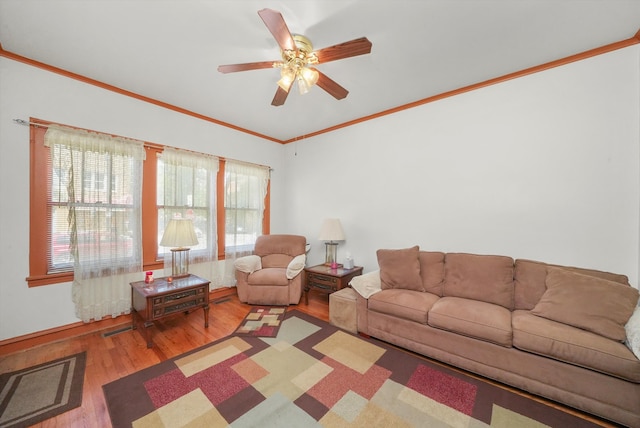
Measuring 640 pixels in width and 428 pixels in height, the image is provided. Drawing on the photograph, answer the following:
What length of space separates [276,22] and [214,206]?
2.79 meters

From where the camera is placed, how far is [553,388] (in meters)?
1.72

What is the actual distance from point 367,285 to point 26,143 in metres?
3.71

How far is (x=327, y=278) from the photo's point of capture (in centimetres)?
343

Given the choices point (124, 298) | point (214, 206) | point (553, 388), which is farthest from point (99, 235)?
point (553, 388)

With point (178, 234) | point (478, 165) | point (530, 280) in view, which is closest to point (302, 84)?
point (178, 234)

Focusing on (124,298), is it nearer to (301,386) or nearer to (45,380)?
(45,380)

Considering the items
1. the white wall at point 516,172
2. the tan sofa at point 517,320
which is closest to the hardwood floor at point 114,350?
the tan sofa at point 517,320

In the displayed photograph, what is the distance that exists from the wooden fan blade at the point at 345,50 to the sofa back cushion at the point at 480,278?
2.23 m

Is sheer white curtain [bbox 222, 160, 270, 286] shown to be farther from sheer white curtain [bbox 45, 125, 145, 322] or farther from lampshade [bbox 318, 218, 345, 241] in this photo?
lampshade [bbox 318, 218, 345, 241]

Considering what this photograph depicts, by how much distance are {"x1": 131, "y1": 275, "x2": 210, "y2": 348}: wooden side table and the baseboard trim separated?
0.96 feet

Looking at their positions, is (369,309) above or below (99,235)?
below

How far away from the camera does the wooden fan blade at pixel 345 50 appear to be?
1678 millimetres

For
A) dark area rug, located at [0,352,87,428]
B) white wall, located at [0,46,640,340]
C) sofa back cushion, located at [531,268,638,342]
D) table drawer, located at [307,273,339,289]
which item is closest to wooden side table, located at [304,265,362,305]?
table drawer, located at [307,273,339,289]

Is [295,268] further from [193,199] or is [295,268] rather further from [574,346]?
[574,346]
